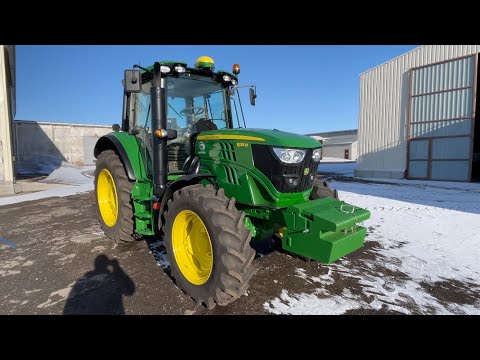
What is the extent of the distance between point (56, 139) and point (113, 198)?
21.1 m

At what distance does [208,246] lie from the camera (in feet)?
9.77

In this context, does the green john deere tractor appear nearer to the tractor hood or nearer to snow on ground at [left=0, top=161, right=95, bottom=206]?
the tractor hood

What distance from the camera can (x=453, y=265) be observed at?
3.54 meters

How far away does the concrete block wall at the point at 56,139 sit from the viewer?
66.7ft

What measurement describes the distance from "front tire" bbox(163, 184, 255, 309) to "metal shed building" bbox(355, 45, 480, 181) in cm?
1350

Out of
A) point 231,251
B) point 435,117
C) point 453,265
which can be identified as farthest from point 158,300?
point 435,117

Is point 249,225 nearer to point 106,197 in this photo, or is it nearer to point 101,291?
point 101,291

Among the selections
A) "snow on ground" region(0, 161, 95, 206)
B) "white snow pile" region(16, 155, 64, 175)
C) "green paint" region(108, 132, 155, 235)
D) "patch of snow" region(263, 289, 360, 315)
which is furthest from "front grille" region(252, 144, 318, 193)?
"white snow pile" region(16, 155, 64, 175)

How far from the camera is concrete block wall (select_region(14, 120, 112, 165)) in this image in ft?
66.7

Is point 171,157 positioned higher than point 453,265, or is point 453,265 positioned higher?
point 171,157

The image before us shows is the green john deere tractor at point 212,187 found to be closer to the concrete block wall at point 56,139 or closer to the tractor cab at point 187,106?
the tractor cab at point 187,106

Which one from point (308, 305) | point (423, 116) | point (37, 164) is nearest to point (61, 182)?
point (37, 164)
